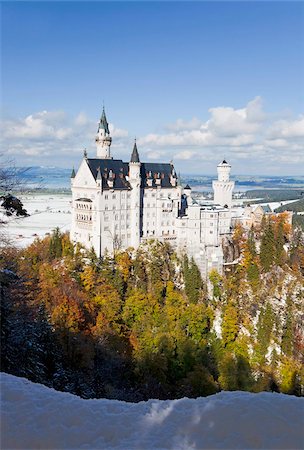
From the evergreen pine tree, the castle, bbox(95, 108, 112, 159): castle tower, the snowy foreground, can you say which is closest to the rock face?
the castle

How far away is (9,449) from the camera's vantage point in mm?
7203

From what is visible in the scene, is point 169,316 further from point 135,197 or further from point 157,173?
point 157,173

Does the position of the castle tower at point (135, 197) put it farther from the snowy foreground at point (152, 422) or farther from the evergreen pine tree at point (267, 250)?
the snowy foreground at point (152, 422)

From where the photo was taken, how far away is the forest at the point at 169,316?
3111 centimetres

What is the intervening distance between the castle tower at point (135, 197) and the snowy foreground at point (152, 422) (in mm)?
42280

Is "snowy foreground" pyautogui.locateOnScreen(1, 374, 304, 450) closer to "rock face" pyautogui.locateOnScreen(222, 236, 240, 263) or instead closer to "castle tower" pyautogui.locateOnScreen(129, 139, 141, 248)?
"castle tower" pyautogui.locateOnScreen(129, 139, 141, 248)

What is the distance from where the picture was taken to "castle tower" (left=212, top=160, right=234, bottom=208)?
57625 millimetres

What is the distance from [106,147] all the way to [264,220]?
874 inches

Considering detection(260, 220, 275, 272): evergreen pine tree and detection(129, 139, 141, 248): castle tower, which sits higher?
detection(129, 139, 141, 248): castle tower

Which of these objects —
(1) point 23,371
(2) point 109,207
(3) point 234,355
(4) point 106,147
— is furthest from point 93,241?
(1) point 23,371

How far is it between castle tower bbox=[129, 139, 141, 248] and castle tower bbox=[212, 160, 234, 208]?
40.7ft

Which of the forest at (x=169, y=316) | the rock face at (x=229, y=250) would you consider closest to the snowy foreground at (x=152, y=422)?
the forest at (x=169, y=316)

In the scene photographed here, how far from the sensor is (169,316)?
42.7m

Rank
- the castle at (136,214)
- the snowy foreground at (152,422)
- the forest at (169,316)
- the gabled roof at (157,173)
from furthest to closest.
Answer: the gabled roof at (157,173) → the castle at (136,214) → the forest at (169,316) → the snowy foreground at (152,422)
